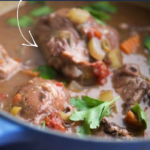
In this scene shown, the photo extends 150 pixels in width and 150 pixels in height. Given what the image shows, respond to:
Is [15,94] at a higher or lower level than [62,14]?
lower

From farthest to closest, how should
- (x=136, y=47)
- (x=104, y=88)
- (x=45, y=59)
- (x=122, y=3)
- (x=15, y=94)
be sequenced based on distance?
(x=122, y=3) → (x=136, y=47) → (x=45, y=59) → (x=104, y=88) → (x=15, y=94)

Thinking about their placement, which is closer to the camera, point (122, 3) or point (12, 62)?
point (12, 62)

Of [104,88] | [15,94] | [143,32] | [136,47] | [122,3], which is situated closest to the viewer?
[15,94]

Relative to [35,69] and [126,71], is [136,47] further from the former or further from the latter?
[35,69]

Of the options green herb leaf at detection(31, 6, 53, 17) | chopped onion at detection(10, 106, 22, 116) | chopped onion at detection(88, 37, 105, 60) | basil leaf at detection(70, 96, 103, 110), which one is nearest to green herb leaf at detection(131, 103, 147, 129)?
basil leaf at detection(70, 96, 103, 110)

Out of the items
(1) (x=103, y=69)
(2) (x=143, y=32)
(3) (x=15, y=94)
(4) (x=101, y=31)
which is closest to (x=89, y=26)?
(4) (x=101, y=31)

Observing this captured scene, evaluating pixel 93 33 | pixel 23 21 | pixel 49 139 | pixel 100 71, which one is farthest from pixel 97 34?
pixel 49 139

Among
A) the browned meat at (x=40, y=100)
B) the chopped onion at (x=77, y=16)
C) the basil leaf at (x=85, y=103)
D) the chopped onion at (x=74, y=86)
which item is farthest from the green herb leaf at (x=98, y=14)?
the basil leaf at (x=85, y=103)
